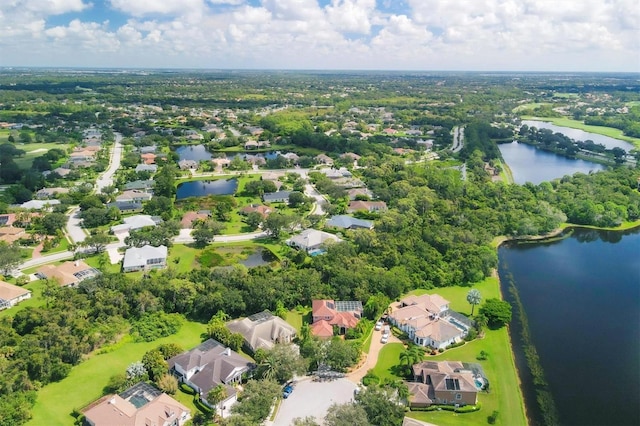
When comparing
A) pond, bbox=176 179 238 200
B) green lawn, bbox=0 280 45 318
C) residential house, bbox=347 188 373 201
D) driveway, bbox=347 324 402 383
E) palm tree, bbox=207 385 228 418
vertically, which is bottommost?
driveway, bbox=347 324 402 383

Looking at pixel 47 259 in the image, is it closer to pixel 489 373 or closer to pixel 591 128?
pixel 489 373

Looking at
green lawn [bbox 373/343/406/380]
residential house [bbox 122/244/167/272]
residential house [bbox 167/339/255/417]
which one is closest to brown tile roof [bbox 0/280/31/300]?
residential house [bbox 122/244/167/272]

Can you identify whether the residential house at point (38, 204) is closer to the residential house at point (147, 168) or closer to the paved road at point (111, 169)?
the paved road at point (111, 169)

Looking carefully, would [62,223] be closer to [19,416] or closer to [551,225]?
[19,416]

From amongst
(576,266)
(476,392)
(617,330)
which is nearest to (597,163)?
(576,266)

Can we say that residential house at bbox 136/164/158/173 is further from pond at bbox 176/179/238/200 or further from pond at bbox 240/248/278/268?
pond at bbox 240/248/278/268

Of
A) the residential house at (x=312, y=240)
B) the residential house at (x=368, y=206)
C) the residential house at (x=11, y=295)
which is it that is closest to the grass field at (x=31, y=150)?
the residential house at (x=11, y=295)

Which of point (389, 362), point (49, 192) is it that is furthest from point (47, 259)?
point (389, 362)
